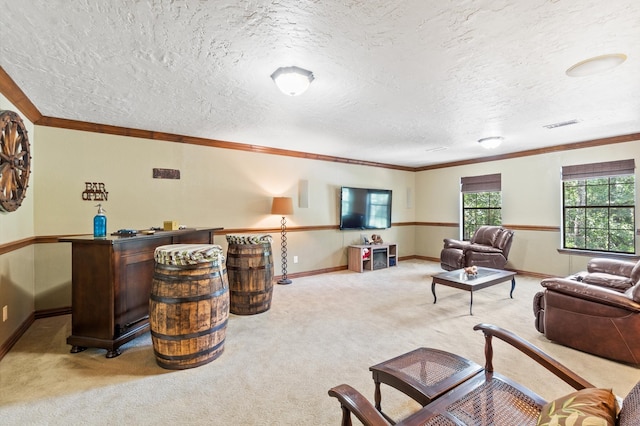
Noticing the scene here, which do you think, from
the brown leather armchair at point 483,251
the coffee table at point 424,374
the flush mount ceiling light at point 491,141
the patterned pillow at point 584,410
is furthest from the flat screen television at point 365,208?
the patterned pillow at point 584,410

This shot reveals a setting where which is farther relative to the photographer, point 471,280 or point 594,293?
point 471,280

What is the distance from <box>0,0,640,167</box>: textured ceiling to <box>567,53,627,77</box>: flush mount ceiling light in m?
0.06

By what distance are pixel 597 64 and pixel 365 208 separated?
4.31 metres

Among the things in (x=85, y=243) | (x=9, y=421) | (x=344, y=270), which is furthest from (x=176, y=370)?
(x=344, y=270)

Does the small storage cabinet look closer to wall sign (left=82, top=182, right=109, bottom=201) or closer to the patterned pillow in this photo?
wall sign (left=82, top=182, right=109, bottom=201)

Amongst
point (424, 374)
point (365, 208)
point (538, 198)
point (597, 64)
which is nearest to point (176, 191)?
point (365, 208)

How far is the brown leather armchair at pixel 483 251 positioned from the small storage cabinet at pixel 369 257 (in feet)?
3.64

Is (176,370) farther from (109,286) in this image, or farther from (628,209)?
(628,209)

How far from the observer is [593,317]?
245cm

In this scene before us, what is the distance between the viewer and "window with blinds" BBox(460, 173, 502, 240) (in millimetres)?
5984

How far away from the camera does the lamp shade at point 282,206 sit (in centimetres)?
477

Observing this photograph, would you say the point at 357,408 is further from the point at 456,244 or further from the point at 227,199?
the point at 456,244

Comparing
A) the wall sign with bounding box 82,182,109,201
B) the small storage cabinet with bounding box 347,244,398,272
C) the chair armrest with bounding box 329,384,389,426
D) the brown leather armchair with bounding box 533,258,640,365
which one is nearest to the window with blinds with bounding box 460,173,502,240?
the small storage cabinet with bounding box 347,244,398,272

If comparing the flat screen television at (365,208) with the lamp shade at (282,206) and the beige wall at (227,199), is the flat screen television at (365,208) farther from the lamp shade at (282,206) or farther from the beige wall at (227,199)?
the lamp shade at (282,206)
